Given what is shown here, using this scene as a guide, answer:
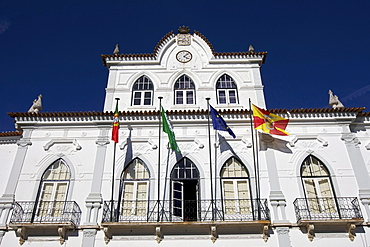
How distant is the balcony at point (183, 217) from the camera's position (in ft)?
35.6

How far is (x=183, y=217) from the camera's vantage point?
457 inches

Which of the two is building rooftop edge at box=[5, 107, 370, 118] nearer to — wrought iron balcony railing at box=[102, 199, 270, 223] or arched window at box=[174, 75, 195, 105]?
arched window at box=[174, 75, 195, 105]

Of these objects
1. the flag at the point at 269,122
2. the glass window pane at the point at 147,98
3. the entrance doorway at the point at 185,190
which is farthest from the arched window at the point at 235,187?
the glass window pane at the point at 147,98

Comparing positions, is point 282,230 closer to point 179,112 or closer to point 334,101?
point 179,112

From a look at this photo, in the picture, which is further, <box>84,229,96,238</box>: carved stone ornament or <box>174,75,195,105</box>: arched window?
<box>174,75,195,105</box>: arched window

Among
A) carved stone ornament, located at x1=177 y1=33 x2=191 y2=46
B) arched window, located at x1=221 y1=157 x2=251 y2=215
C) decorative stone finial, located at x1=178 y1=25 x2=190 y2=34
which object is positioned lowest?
arched window, located at x1=221 y1=157 x2=251 y2=215

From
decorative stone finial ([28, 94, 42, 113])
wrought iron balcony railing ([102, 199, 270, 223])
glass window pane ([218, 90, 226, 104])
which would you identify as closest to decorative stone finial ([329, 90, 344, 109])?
glass window pane ([218, 90, 226, 104])

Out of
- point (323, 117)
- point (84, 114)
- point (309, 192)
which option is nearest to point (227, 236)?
point (309, 192)

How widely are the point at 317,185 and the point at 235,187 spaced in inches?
118

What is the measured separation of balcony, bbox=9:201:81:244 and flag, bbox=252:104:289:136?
728 centimetres

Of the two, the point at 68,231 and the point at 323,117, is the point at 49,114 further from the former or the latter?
the point at 323,117

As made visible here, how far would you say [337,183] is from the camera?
39.7 feet

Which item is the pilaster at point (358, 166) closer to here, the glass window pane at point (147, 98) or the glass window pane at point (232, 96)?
the glass window pane at point (232, 96)

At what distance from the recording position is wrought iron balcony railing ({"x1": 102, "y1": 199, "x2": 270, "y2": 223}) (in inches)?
446
